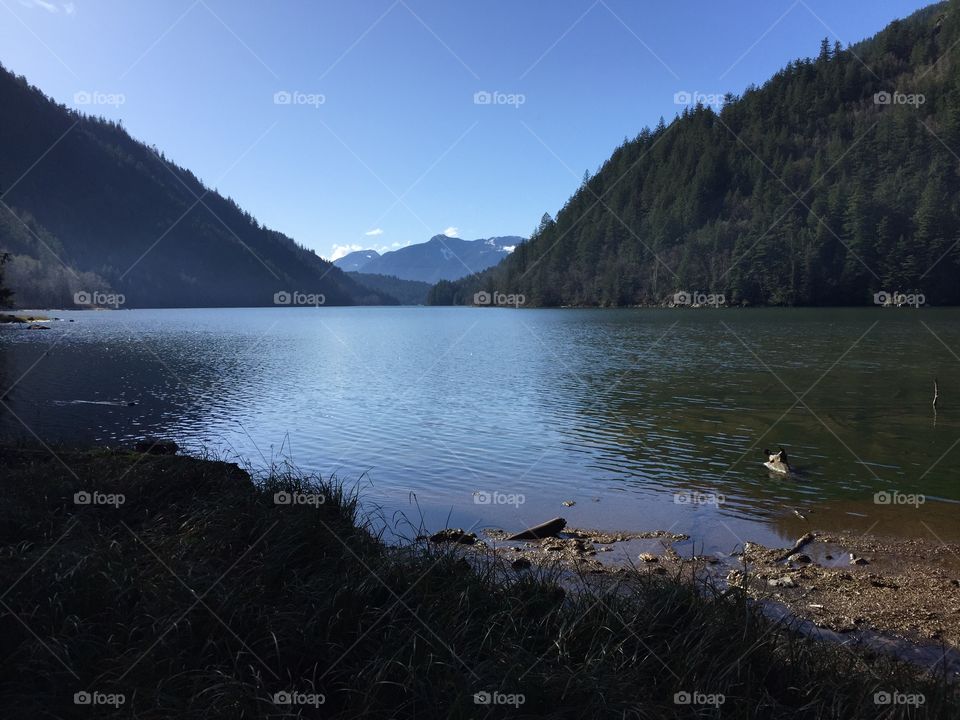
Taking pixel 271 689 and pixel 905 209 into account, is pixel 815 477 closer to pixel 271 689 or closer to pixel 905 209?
pixel 271 689

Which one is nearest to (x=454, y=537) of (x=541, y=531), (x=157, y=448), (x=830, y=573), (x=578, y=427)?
(x=541, y=531)

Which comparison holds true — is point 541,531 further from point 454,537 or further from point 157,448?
point 157,448

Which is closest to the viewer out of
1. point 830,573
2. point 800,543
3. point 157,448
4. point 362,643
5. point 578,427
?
point 362,643

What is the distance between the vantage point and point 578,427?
23.7m

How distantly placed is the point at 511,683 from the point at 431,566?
272cm

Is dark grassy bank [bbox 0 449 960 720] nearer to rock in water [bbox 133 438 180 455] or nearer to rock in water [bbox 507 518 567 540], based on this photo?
rock in water [bbox 507 518 567 540]

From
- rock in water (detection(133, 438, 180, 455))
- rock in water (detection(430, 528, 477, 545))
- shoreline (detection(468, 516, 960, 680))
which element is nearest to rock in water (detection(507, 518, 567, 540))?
shoreline (detection(468, 516, 960, 680))

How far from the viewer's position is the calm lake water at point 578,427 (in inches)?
569

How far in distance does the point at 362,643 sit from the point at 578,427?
1852 cm

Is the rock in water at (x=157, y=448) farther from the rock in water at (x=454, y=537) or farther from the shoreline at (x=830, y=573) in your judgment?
the shoreline at (x=830, y=573)

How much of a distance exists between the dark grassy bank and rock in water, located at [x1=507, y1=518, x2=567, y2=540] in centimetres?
431

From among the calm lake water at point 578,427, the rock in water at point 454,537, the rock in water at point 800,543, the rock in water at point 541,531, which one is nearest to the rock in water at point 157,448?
the calm lake water at point 578,427

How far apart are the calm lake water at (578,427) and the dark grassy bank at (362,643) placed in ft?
19.4

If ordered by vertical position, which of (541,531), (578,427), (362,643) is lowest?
(541,531)
